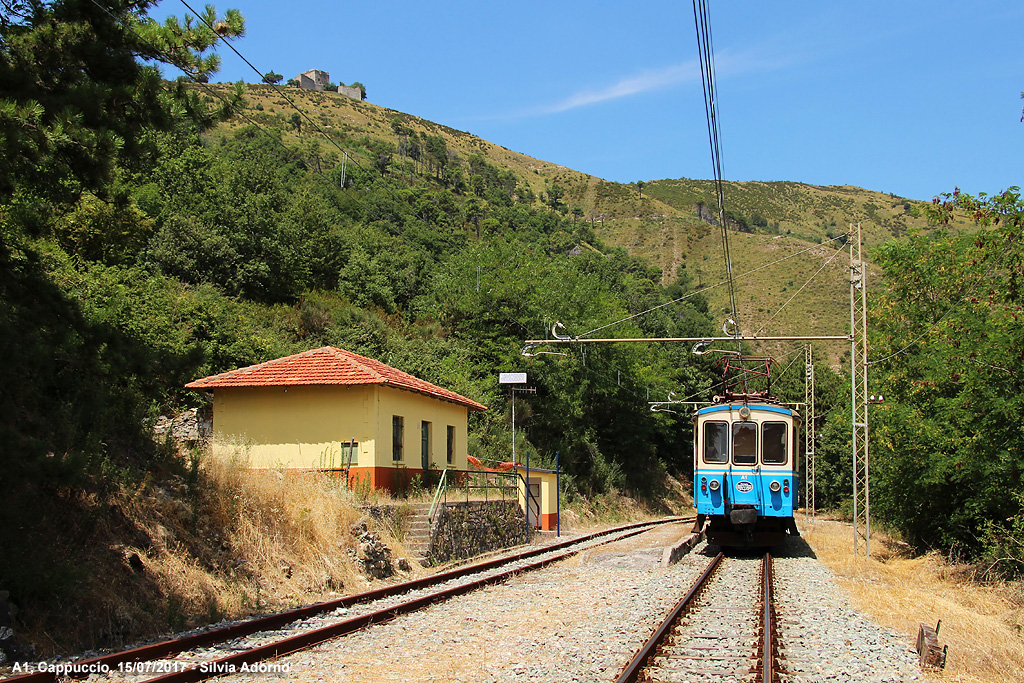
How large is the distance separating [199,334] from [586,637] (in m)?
25.0

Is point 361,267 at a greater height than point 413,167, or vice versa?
point 413,167

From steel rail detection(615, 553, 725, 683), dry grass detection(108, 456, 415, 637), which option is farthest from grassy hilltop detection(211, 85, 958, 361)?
dry grass detection(108, 456, 415, 637)

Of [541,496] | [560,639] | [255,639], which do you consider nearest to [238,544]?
[255,639]

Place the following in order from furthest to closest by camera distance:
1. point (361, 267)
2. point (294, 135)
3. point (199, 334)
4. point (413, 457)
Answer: point (294, 135)
point (361, 267)
point (199, 334)
point (413, 457)

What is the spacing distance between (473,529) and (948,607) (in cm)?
1007

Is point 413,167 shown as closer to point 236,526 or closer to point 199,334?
point 199,334

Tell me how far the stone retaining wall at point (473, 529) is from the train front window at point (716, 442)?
5584 millimetres

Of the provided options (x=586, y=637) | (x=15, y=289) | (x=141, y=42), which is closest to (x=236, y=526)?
(x=15, y=289)

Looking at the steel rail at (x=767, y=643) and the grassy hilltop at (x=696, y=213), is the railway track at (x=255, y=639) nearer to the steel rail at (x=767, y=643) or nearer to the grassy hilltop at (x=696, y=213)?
the steel rail at (x=767, y=643)

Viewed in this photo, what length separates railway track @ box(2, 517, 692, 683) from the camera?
22.4ft

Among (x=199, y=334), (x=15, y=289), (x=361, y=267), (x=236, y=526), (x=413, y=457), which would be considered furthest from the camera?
(x=361, y=267)

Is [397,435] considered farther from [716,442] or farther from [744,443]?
[744,443]

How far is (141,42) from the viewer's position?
8922 mm

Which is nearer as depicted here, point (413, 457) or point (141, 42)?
point (141, 42)
